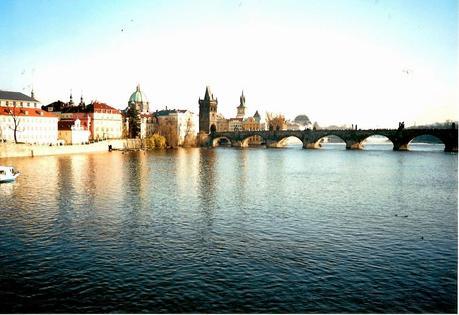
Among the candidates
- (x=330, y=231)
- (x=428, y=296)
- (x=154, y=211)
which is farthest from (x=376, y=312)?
(x=154, y=211)

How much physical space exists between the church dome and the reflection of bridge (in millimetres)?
48818

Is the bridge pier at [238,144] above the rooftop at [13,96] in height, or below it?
below

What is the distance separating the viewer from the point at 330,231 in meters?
23.7

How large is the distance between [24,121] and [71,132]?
1399 centimetres

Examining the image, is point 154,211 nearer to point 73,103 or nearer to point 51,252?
point 51,252

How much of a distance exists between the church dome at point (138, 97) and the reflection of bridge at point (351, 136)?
1922 inches

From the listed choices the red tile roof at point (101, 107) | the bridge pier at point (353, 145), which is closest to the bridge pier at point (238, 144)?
the bridge pier at point (353, 145)

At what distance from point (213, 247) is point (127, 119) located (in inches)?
4674

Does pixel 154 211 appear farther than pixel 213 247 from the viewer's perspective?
Yes

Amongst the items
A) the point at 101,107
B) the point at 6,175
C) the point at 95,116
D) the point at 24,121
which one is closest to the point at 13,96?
the point at 24,121

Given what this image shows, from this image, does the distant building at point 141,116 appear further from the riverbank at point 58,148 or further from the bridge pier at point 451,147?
the bridge pier at point 451,147

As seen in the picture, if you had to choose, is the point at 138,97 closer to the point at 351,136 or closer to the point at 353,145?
the point at 351,136

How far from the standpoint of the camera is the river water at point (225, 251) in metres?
14.9

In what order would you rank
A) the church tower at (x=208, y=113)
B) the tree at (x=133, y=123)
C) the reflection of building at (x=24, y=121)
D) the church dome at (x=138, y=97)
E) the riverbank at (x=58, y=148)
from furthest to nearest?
the church dome at (x=138, y=97)
the church tower at (x=208, y=113)
the tree at (x=133, y=123)
the reflection of building at (x=24, y=121)
the riverbank at (x=58, y=148)
